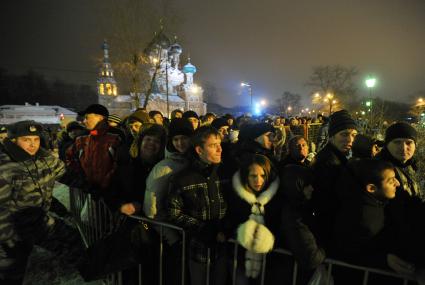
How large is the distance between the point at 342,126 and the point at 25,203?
147 inches

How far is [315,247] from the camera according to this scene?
6.47ft

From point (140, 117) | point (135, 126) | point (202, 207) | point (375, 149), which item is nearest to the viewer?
point (202, 207)

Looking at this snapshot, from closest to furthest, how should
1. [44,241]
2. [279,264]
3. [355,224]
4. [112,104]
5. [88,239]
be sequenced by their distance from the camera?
[355,224] → [279,264] → [44,241] → [88,239] → [112,104]

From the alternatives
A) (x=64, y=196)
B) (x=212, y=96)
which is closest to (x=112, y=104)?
(x=212, y=96)

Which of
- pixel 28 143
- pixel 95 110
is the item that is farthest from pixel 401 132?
pixel 28 143

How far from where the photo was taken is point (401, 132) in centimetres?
289

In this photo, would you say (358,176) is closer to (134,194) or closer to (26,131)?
(134,194)

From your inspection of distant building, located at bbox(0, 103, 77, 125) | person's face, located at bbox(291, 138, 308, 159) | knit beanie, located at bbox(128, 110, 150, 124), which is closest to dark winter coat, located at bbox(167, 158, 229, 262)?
person's face, located at bbox(291, 138, 308, 159)

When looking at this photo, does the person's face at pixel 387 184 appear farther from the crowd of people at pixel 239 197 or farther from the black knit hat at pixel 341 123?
the black knit hat at pixel 341 123

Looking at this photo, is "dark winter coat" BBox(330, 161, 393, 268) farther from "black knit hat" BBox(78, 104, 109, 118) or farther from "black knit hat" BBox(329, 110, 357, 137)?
"black knit hat" BBox(78, 104, 109, 118)

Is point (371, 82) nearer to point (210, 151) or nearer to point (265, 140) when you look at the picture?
point (265, 140)

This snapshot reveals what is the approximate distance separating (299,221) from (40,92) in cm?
7659

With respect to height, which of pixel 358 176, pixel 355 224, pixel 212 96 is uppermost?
pixel 212 96

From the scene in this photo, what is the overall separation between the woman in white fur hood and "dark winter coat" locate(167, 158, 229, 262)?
15 centimetres
